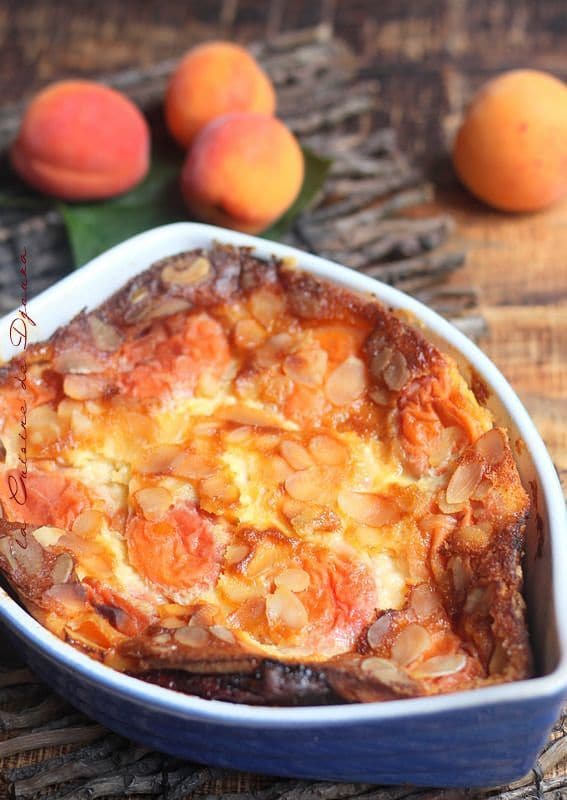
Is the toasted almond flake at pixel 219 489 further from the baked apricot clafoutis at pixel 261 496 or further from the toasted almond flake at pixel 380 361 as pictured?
the toasted almond flake at pixel 380 361

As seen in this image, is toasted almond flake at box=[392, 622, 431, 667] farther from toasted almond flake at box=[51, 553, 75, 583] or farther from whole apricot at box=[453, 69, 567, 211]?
whole apricot at box=[453, 69, 567, 211]

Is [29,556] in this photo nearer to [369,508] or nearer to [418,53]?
[369,508]

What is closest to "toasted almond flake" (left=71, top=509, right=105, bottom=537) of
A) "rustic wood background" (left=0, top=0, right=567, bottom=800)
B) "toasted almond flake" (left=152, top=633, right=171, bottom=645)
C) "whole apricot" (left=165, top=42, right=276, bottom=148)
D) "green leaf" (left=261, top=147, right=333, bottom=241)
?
"toasted almond flake" (left=152, top=633, right=171, bottom=645)

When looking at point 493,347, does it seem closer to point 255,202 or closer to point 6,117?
point 255,202

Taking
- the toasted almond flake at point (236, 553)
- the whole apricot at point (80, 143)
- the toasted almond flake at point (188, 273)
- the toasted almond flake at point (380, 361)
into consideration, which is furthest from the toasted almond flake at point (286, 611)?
the whole apricot at point (80, 143)

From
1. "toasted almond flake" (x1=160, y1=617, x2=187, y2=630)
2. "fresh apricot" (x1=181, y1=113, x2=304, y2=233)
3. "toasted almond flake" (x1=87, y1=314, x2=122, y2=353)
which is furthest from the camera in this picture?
"fresh apricot" (x1=181, y1=113, x2=304, y2=233)

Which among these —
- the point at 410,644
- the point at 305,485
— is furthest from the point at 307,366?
the point at 410,644

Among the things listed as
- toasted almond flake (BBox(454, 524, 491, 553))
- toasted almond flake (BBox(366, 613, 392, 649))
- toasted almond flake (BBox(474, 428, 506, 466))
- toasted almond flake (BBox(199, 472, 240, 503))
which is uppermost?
toasted almond flake (BBox(199, 472, 240, 503))
